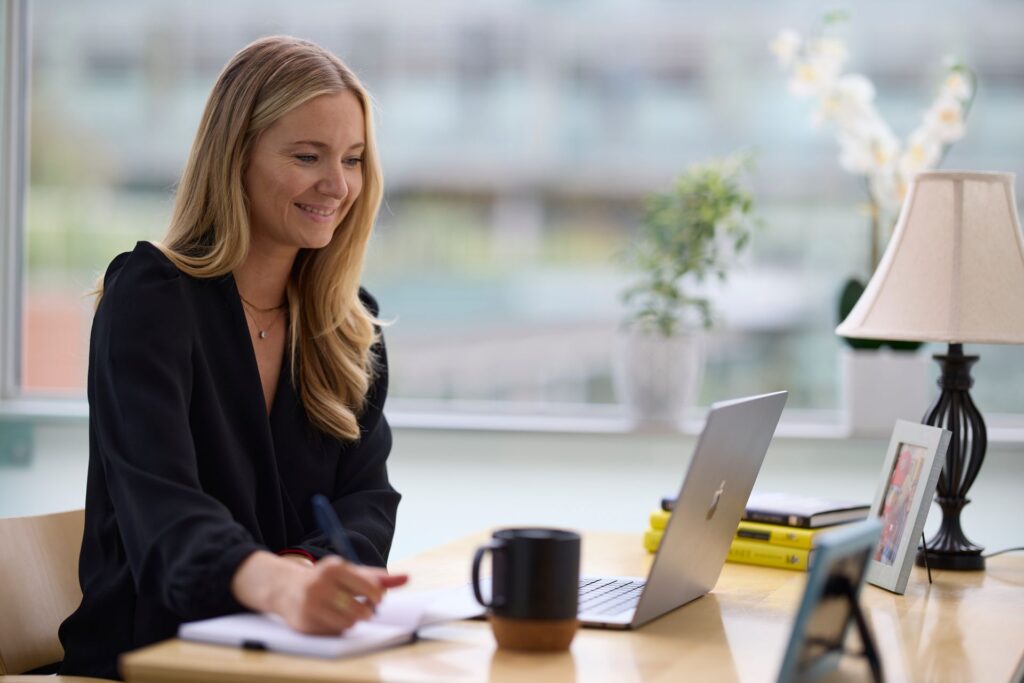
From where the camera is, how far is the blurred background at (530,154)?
3236 mm

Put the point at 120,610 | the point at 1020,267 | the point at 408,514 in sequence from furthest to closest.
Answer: the point at 408,514
the point at 1020,267
the point at 120,610

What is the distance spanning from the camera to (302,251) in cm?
194

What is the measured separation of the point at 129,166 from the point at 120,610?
215cm

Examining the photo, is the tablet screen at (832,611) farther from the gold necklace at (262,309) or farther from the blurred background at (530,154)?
the blurred background at (530,154)

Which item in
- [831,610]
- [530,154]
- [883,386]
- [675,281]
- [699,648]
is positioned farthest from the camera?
[530,154]

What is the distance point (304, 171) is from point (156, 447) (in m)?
0.48

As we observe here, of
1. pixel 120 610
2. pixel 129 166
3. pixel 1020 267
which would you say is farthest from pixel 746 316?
pixel 120 610

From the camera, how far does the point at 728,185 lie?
3.00 meters

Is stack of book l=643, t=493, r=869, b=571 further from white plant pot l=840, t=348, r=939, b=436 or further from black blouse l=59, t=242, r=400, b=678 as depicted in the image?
white plant pot l=840, t=348, r=939, b=436

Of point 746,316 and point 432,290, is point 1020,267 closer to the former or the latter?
point 746,316

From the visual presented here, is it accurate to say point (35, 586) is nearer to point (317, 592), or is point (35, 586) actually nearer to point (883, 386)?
point (317, 592)

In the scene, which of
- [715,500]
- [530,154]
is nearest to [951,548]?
[715,500]

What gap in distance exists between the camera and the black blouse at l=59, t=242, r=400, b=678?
142cm

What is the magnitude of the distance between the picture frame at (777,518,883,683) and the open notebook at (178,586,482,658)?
411 mm
